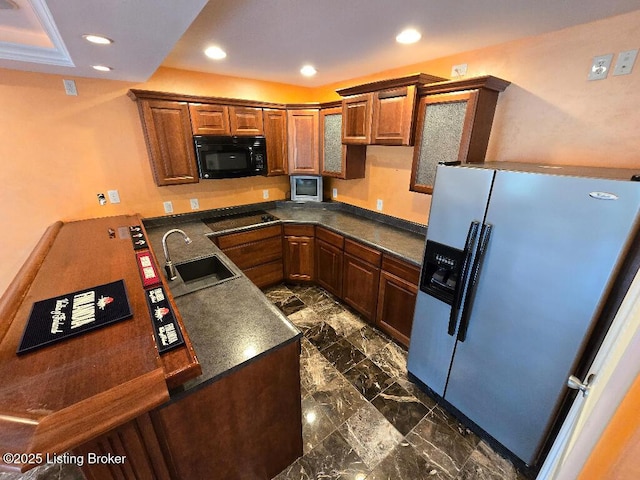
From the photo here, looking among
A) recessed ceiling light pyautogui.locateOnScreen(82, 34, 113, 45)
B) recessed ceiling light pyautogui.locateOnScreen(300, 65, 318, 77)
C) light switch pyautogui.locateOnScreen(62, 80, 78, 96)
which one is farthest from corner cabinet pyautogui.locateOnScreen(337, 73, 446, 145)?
light switch pyautogui.locateOnScreen(62, 80, 78, 96)

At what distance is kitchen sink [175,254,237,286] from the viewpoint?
→ 204 cm

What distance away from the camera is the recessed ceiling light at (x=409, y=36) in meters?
1.67

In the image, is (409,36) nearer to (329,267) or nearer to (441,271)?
(441,271)

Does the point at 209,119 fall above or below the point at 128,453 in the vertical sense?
above

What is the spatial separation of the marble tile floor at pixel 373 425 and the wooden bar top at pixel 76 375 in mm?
1094

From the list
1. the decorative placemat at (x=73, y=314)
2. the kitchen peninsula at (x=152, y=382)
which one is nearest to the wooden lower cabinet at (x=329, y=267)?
the kitchen peninsula at (x=152, y=382)

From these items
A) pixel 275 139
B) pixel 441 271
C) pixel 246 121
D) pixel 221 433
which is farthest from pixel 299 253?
pixel 221 433

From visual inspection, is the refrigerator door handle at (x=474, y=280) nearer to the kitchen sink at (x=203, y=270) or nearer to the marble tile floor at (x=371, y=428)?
the marble tile floor at (x=371, y=428)

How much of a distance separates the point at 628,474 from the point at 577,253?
94cm

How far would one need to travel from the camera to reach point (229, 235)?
2.78 m

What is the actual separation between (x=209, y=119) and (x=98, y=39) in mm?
1254

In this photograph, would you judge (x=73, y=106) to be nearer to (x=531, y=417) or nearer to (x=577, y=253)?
(x=577, y=253)

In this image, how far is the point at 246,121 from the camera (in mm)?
2844

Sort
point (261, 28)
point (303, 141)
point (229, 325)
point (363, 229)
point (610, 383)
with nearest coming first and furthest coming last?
1. point (610, 383)
2. point (229, 325)
3. point (261, 28)
4. point (363, 229)
5. point (303, 141)
